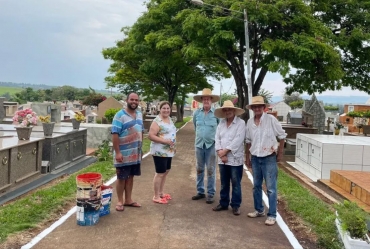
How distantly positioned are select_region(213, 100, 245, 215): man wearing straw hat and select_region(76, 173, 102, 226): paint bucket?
183cm

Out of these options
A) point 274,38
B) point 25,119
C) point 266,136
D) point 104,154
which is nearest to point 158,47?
point 274,38

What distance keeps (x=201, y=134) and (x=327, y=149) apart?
495 cm

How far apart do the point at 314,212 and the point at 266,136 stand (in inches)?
61.2

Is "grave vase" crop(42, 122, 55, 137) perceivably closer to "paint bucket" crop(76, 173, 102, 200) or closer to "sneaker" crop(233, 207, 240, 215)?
"paint bucket" crop(76, 173, 102, 200)

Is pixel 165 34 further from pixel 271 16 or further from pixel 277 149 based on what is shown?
pixel 277 149

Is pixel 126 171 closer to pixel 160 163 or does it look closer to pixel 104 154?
pixel 160 163

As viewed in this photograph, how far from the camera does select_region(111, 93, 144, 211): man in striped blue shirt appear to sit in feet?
17.2

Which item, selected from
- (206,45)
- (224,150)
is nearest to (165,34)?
(206,45)

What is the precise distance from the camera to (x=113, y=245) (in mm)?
4254

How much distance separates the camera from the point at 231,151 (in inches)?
216

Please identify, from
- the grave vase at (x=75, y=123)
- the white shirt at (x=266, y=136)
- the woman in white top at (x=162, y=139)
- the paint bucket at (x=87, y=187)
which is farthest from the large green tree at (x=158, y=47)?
the paint bucket at (x=87, y=187)

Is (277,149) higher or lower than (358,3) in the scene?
lower

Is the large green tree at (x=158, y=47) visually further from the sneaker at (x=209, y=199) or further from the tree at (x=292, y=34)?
the sneaker at (x=209, y=199)

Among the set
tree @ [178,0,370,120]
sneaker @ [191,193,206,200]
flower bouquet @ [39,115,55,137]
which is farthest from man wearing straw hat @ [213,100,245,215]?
tree @ [178,0,370,120]
